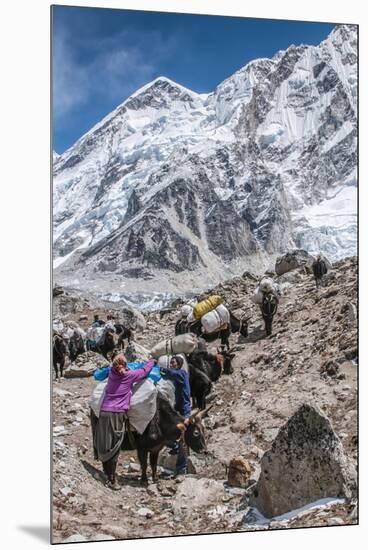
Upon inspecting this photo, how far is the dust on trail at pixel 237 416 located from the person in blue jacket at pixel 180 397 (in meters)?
0.12

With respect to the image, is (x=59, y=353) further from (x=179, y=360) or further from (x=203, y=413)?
(x=203, y=413)

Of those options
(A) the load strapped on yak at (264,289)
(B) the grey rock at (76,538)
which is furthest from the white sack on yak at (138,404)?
(A) the load strapped on yak at (264,289)

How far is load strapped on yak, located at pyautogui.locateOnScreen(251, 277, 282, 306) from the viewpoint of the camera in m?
9.41

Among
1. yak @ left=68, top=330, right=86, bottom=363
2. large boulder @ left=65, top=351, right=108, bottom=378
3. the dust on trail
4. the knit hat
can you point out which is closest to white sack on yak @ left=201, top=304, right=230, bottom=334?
the dust on trail

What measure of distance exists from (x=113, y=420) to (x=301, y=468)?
1.69m

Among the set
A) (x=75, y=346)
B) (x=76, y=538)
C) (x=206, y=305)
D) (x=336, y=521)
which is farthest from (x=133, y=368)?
(x=336, y=521)

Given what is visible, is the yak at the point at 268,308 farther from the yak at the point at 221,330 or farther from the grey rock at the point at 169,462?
the grey rock at the point at 169,462

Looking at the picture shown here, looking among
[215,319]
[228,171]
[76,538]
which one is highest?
[228,171]

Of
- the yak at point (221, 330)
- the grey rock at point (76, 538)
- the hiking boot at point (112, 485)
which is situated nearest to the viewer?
the grey rock at point (76, 538)

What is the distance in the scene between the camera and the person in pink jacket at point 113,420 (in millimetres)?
8492

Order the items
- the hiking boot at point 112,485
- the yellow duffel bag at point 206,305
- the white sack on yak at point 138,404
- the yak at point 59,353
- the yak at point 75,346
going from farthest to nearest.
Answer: the yellow duffel bag at point 206,305
the yak at point 75,346
the yak at point 59,353
the white sack on yak at point 138,404
the hiking boot at point 112,485

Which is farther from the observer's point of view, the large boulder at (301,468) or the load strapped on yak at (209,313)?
the load strapped on yak at (209,313)

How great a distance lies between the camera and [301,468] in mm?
8492

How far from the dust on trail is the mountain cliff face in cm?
40
